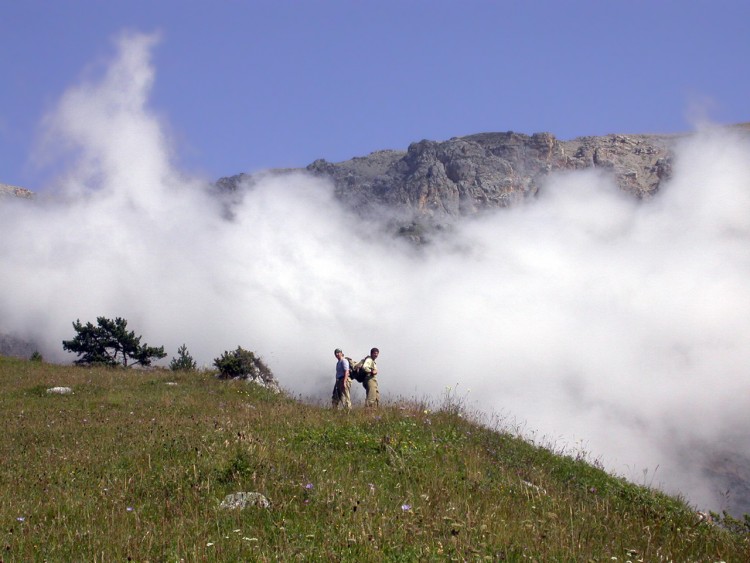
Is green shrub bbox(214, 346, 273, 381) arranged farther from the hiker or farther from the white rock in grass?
the white rock in grass

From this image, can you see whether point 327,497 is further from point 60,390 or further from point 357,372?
point 60,390

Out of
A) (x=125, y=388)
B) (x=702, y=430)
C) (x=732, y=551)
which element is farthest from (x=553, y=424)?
(x=732, y=551)

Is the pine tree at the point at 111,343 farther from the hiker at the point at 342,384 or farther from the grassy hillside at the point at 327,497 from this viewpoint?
the grassy hillside at the point at 327,497

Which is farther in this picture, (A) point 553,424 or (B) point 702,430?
(A) point 553,424

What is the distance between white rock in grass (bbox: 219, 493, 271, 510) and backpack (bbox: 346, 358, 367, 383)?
12315 millimetres

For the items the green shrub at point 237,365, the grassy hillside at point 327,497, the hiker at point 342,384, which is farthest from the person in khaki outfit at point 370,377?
the green shrub at point 237,365

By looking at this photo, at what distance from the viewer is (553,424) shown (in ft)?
629

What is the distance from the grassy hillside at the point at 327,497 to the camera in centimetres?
649

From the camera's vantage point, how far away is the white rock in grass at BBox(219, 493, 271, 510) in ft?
24.6

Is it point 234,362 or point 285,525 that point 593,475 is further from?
point 234,362

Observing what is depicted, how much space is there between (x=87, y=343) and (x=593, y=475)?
37.5m

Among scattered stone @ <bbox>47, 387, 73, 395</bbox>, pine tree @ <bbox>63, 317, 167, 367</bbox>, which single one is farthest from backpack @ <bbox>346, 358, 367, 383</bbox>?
pine tree @ <bbox>63, 317, 167, 367</bbox>

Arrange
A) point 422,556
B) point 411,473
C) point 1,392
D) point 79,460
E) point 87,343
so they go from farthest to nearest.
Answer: point 87,343
point 1,392
point 79,460
point 411,473
point 422,556

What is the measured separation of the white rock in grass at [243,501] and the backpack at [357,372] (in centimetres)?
1232
